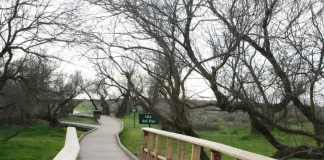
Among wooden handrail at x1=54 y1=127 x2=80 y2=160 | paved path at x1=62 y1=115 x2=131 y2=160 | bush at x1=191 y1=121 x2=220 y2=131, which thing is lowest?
paved path at x1=62 y1=115 x2=131 y2=160

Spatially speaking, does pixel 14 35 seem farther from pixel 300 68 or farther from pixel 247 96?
pixel 300 68

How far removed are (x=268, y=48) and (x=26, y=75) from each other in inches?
470

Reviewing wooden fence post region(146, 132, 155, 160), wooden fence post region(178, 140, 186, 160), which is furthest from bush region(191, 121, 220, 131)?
Result: wooden fence post region(178, 140, 186, 160)

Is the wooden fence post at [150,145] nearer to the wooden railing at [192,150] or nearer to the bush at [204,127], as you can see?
the wooden railing at [192,150]

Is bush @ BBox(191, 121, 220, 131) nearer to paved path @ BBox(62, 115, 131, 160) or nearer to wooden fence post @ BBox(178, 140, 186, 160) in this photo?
paved path @ BBox(62, 115, 131, 160)

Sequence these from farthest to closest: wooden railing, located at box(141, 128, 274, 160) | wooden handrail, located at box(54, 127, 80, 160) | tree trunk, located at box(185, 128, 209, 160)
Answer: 1. tree trunk, located at box(185, 128, 209, 160)
2. wooden handrail, located at box(54, 127, 80, 160)
3. wooden railing, located at box(141, 128, 274, 160)

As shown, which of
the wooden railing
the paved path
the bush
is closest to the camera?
the wooden railing

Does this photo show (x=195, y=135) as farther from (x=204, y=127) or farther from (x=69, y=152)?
(x=204, y=127)

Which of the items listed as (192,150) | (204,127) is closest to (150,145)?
(192,150)

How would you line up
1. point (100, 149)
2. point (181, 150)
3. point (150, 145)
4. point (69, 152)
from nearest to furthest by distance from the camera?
point (69, 152), point (181, 150), point (150, 145), point (100, 149)

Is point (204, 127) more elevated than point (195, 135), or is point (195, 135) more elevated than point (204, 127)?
point (204, 127)

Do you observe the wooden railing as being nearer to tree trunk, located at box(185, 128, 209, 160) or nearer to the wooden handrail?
the wooden handrail

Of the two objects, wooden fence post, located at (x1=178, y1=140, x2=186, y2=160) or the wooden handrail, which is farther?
wooden fence post, located at (x1=178, y1=140, x2=186, y2=160)

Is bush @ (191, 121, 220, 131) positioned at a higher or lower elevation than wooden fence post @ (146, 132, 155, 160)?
higher
